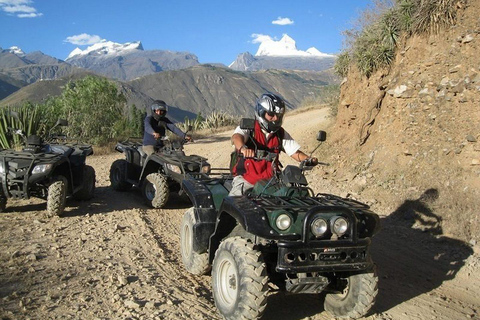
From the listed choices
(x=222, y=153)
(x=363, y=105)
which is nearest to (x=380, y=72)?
(x=363, y=105)

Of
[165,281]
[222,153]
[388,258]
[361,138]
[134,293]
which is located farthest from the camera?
[222,153]

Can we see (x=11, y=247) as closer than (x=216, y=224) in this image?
No

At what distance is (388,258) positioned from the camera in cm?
639

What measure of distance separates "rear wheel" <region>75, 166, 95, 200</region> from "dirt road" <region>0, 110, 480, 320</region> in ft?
0.68

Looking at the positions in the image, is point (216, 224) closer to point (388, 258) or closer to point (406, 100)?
point (388, 258)

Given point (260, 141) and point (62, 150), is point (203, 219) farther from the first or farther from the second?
point (62, 150)

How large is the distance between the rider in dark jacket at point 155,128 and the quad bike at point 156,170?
15cm

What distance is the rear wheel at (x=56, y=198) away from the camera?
708 cm

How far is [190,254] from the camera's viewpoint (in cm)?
528

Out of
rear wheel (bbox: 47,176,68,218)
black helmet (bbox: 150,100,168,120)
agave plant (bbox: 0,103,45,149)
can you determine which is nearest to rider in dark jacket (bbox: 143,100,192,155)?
black helmet (bbox: 150,100,168,120)

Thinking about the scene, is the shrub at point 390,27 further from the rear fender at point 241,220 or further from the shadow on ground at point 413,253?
the rear fender at point 241,220

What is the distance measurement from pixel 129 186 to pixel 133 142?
137 centimetres

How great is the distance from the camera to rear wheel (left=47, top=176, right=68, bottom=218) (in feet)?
23.2

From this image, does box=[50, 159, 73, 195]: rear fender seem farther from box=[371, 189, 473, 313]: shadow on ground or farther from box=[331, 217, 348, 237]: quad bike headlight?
box=[331, 217, 348, 237]: quad bike headlight
